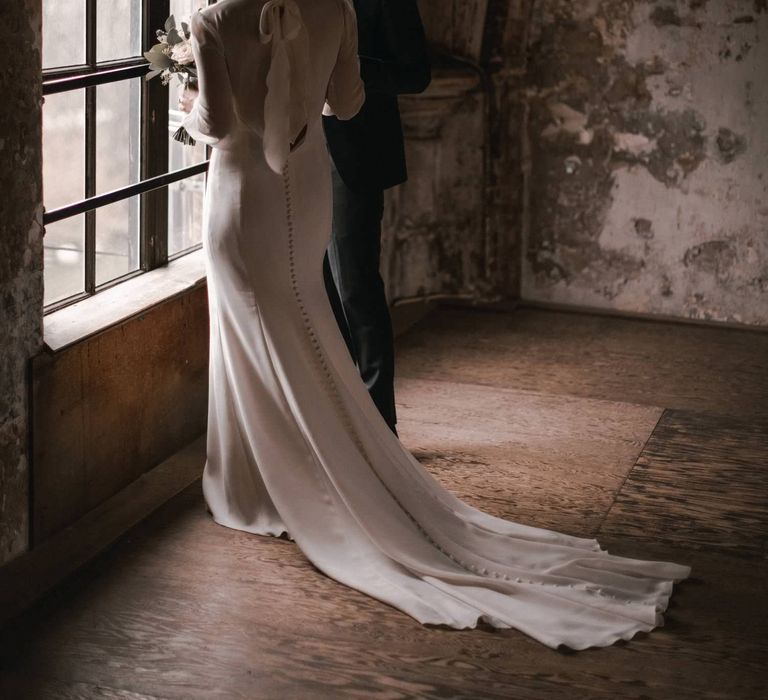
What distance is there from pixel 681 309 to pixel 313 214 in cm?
338

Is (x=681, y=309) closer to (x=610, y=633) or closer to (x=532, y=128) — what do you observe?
(x=532, y=128)

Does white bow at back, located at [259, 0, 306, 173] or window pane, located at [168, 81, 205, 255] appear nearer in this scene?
white bow at back, located at [259, 0, 306, 173]

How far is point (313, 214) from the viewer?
3.85 meters

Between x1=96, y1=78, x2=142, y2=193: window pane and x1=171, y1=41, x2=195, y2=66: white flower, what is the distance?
2.35 feet

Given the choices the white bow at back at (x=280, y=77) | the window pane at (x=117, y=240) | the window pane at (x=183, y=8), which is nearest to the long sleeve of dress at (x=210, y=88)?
the white bow at back at (x=280, y=77)

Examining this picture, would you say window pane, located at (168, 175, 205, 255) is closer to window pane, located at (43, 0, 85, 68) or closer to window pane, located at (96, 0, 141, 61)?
window pane, located at (96, 0, 141, 61)

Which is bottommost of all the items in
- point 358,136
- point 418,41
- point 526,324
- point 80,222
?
point 526,324

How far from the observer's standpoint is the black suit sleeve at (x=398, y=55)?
4.20m

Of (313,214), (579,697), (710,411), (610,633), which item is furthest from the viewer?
(710,411)

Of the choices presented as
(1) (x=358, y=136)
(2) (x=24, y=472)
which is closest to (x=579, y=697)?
(2) (x=24, y=472)

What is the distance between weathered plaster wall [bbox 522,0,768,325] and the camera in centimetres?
639

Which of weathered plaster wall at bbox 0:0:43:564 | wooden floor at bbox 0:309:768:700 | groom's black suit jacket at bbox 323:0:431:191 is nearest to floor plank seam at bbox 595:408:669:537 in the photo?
wooden floor at bbox 0:309:768:700

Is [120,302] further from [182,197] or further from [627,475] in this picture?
[627,475]

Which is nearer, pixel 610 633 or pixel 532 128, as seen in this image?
pixel 610 633
